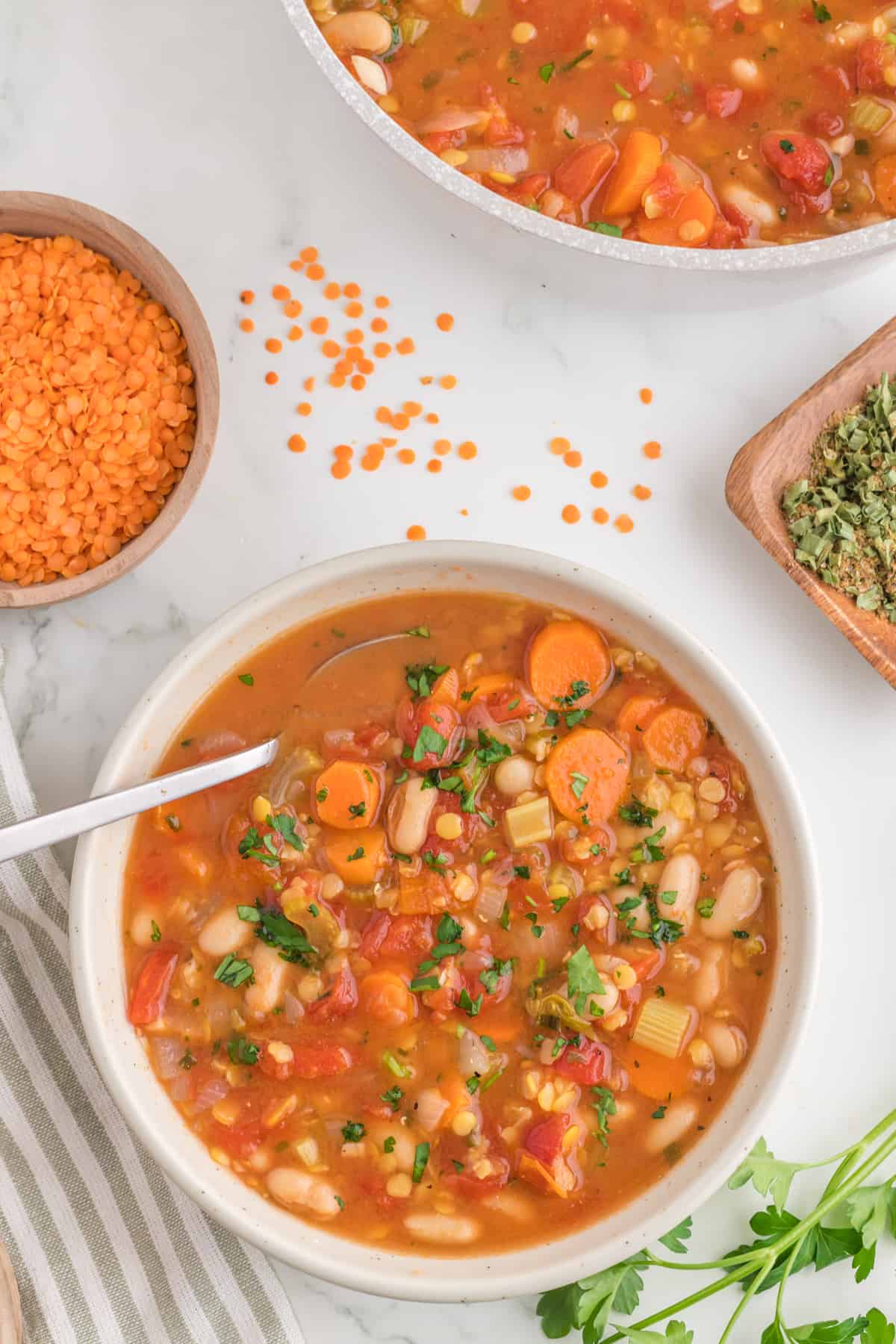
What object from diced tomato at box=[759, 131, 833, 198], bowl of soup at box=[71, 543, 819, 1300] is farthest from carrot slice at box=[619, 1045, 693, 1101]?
diced tomato at box=[759, 131, 833, 198]

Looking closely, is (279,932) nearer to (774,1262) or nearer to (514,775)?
(514,775)

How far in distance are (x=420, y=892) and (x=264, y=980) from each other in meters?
0.39

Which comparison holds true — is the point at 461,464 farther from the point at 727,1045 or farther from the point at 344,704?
the point at 727,1045

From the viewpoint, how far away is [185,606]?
11.2ft

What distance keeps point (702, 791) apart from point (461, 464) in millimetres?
1069

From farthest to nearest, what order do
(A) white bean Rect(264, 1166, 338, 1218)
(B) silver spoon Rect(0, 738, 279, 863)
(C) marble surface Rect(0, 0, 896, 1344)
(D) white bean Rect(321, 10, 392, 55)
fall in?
(C) marble surface Rect(0, 0, 896, 1344)
(D) white bean Rect(321, 10, 392, 55)
(A) white bean Rect(264, 1166, 338, 1218)
(B) silver spoon Rect(0, 738, 279, 863)

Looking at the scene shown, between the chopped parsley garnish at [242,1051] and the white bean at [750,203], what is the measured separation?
2.23m

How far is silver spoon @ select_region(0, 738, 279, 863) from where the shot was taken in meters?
2.78

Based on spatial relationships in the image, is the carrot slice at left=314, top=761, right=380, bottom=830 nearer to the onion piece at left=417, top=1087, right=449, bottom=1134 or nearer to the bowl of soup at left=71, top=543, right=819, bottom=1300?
the bowl of soup at left=71, top=543, right=819, bottom=1300

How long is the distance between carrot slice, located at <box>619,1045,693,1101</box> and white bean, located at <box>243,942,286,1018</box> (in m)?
0.79

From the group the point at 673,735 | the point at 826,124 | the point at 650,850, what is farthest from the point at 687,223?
the point at 650,850

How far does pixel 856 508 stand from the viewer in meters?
3.26

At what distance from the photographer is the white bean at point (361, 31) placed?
311cm

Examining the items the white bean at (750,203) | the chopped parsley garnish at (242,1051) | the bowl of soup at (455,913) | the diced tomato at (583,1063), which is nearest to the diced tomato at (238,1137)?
the bowl of soup at (455,913)
